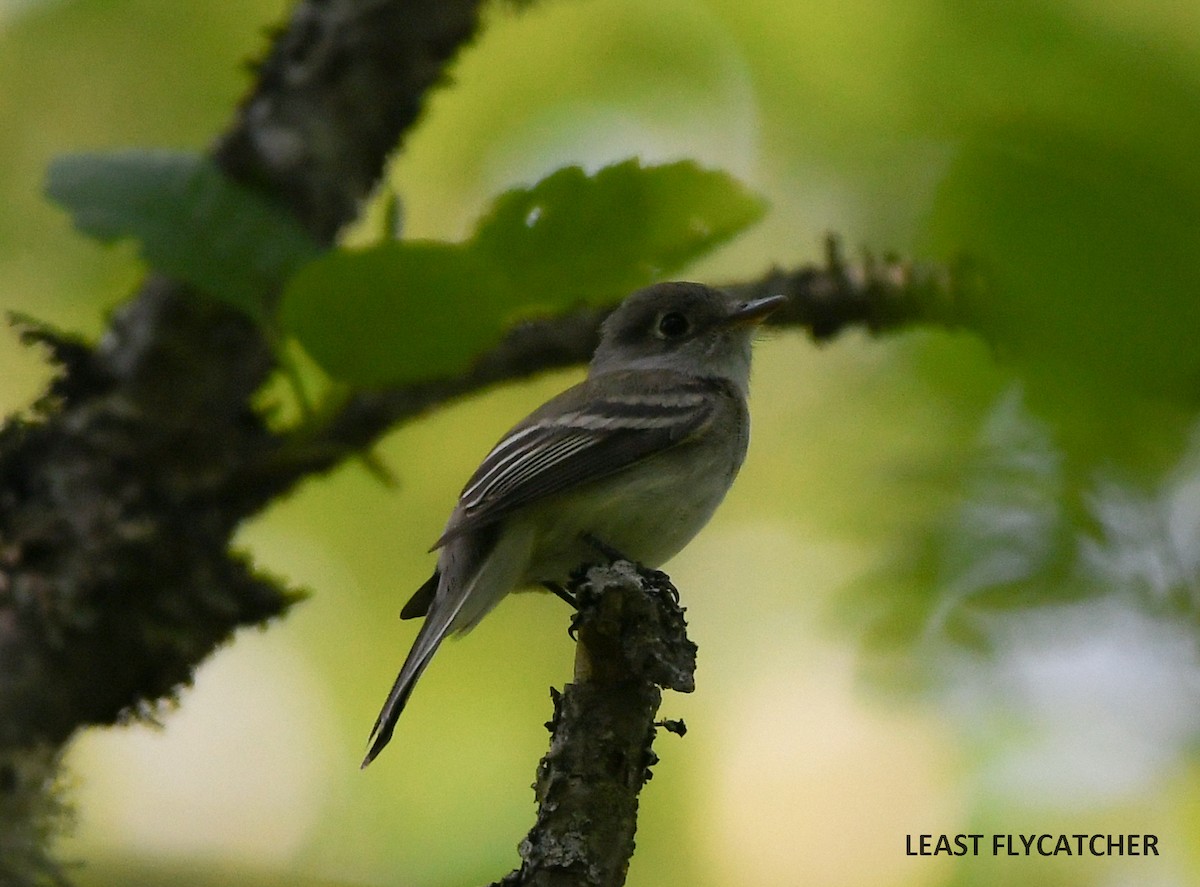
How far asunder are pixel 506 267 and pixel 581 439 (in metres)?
1.38

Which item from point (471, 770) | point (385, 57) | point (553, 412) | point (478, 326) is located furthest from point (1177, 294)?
point (471, 770)

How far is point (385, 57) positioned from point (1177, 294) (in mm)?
3208

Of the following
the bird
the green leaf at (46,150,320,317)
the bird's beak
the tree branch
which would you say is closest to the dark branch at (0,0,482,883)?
the tree branch

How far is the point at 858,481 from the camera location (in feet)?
8.54

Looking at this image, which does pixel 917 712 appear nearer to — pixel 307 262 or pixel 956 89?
pixel 956 89

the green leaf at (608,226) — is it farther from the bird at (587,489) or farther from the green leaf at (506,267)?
the bird at (587,489)

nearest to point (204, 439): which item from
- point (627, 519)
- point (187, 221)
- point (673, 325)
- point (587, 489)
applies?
point (187, 221)

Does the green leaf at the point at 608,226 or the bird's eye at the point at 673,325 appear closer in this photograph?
the green leaf at the point at 608,226

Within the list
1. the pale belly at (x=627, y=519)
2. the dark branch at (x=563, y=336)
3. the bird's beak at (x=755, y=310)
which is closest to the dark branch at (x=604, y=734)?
the dark branch at (x=563, y=336)

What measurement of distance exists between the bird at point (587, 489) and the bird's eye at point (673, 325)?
0.39 m

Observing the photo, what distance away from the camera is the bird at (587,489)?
13.5 feet

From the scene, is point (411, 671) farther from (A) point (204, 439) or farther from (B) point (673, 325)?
(B) point (673, 325)

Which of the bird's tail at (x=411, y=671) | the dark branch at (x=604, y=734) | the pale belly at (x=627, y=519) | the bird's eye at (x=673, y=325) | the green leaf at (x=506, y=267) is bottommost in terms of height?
the dark branch at (x=604, y=734)

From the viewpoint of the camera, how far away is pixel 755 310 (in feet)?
14.7
